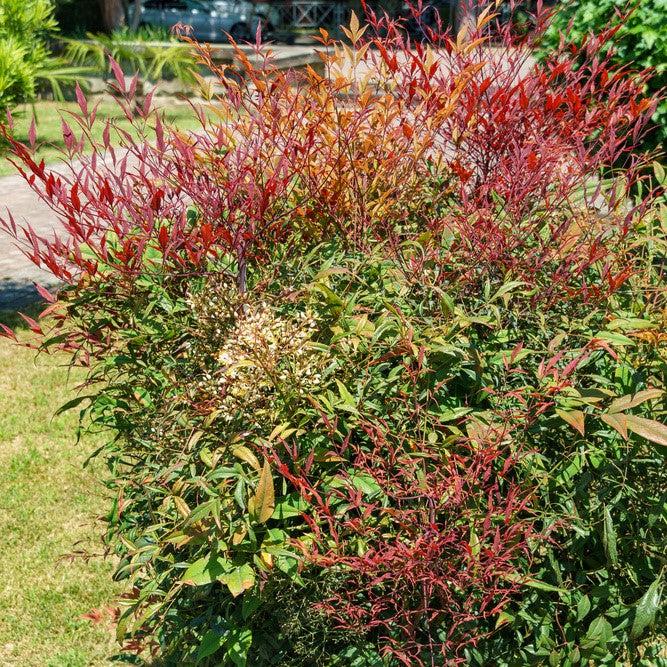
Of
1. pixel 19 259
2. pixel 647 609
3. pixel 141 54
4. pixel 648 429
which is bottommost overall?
pixel 19 259

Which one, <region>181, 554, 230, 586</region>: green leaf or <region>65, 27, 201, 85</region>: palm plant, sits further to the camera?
<region>65, 27, 201, 85</region>: palm plant

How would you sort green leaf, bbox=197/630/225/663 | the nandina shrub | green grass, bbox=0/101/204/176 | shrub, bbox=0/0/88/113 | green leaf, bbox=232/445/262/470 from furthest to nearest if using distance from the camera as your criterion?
green grass, bbox=0/101/204/176 < shrub, bbox=0/0/88/113 < green leaf, bbox=197/630/225/663 < the nandina shrub < green leaf, bbox=232/445/262/470

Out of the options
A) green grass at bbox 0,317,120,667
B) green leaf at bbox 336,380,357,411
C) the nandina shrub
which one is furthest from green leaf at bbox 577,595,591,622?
green grass at bbox 0,317,120,667

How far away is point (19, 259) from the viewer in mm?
8328

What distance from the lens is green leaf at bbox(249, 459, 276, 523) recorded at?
6.21 feet

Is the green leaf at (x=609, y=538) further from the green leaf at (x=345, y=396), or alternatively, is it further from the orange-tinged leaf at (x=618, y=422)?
the green leaf at (x=345, y=396)

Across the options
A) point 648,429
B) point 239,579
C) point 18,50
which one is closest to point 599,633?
point 648,429

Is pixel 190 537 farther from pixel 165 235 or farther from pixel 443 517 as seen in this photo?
pixel 165 235

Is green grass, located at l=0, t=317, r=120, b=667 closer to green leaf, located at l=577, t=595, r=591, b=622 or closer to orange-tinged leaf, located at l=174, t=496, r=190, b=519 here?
orange-tinged leaf, located at l=174, t=496, r=190, b=519

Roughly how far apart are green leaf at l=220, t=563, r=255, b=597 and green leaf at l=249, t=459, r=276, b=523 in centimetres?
18

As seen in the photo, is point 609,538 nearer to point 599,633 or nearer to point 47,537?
point 599,633

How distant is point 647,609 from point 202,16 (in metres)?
28.2

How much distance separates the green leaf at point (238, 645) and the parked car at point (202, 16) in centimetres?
2664

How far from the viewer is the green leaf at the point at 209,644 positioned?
7.11 ft
